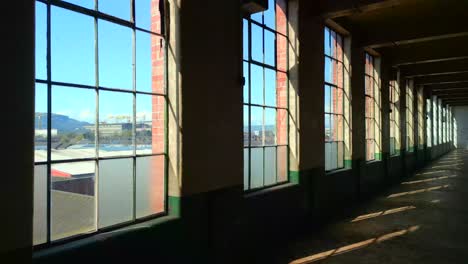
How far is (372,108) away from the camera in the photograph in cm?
1012

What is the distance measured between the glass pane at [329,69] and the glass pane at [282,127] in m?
2.17

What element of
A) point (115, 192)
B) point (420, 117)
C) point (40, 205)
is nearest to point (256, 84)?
point (115, 192)

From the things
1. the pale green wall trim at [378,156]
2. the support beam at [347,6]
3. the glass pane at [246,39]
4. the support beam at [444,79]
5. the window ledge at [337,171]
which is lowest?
the window ledge at [337,171]

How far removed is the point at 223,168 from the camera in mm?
4129

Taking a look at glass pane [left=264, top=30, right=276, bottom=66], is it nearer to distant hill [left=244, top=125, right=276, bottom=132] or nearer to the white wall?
distant hill [left=244, top=125, right=276, bottom=132]

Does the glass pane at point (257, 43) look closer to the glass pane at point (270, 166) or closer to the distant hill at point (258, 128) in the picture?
the distant hill at point (258, 128)

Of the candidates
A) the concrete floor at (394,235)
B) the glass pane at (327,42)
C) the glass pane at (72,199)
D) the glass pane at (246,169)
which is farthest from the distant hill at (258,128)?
the glass pane at (327,42)

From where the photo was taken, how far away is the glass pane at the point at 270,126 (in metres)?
5.39

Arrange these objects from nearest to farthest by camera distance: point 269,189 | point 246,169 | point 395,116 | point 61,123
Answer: point 61,123
point 246,169
point 269,189
point 395,116

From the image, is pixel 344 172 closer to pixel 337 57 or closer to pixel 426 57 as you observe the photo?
pixel 337 57

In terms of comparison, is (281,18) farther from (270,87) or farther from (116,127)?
(116,127)

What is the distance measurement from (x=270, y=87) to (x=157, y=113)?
2406 millimetres
